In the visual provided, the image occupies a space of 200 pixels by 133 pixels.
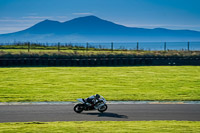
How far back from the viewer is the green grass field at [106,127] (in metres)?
10.2

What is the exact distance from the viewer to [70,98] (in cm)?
1761

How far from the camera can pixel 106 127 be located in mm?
10680

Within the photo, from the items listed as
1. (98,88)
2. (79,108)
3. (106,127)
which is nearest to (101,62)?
(98,88)

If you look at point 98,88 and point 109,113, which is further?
point 98,88

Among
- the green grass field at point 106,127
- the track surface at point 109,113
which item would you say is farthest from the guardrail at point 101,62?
the green grass field at point 106,127

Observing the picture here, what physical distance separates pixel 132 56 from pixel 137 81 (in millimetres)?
15894

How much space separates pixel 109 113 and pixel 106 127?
3.27m

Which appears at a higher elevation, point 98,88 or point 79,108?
point 98,88

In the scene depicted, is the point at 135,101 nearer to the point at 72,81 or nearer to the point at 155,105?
the point at 155,105

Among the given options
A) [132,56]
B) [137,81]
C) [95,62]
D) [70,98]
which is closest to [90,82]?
[137,81]

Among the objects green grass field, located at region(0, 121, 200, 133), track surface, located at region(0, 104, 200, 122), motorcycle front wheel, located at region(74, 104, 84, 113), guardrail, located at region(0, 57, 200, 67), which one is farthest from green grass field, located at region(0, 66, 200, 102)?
guardrail, located at region(0, 57, 200, 67)

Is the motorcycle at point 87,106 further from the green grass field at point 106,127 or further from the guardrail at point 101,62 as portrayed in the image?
the guardrail at point 101,62

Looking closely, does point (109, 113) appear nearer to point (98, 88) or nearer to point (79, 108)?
point (79, 108)

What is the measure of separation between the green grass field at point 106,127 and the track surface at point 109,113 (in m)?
1.04
